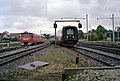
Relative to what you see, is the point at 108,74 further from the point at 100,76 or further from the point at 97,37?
the point at 97,37

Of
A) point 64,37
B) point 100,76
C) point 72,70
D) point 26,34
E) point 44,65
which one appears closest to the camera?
point 100,76

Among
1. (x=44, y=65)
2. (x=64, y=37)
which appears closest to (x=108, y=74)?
(x=44, y=65)

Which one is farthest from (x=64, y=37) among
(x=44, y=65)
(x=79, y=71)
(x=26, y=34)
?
(x=79, y=71)

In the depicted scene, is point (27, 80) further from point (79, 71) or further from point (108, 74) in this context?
point (108, 74)

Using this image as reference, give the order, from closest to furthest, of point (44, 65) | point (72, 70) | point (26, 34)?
point (72, 70)
point (44, 65)
point (26, 34)

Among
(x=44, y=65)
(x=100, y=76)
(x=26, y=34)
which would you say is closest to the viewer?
(x=100, y=76)

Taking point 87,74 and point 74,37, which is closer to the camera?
point 87,74

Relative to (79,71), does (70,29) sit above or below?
above

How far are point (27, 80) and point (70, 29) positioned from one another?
25701 millimetres

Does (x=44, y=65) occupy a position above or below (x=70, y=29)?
below

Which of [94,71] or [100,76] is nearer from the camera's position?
[100,76]

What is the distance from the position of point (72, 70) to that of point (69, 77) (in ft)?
1.29

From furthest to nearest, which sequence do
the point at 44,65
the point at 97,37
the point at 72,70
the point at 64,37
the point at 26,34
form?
the point at 97,37, the point at 26,34, the point at 64,37, the point at 44,65, the point at 72,70

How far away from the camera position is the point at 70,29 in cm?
3291
